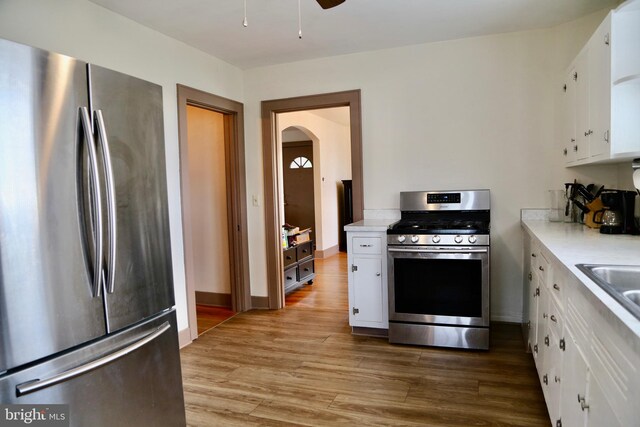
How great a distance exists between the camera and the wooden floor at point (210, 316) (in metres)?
4.01

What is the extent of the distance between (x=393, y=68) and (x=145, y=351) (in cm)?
313

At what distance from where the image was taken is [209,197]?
4.56 metres

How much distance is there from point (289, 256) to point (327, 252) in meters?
2.80

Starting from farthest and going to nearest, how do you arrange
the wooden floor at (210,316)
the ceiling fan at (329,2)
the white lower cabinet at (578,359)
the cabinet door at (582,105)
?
the wooden floor at (210,316), the cabinet door at (582,105), the ceiling fan at (329,2), the white lower cabinet at (578,359)

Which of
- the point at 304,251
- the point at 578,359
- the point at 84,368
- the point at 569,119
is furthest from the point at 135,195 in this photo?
the point at 304,251

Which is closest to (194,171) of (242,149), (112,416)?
(242,149)

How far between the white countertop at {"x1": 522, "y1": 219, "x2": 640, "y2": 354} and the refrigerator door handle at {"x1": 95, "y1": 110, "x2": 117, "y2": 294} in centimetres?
169

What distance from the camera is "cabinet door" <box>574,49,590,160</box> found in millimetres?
2711

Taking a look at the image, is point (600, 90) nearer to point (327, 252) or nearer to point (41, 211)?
point (41, 211)

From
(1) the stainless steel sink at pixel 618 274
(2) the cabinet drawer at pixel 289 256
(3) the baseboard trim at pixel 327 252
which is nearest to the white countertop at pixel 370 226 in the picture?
(2) the cabinet drawer at pixel 289 256

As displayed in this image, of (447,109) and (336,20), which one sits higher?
(336,20)

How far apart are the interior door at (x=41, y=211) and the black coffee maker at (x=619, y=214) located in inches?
110

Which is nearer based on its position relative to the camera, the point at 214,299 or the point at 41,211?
the point at 41,211

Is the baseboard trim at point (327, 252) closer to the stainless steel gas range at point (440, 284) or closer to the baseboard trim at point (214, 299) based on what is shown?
the baseboard trim at point (214, 299)
